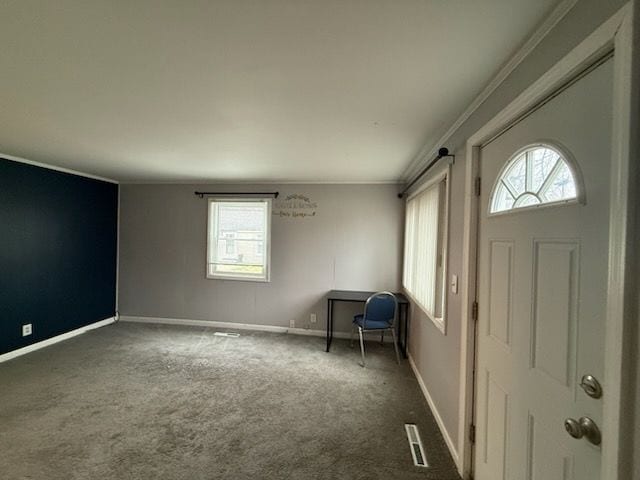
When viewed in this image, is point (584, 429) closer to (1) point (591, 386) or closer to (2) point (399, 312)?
(1) point (591, 386)

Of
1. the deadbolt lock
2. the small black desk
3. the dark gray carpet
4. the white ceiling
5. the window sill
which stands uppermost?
the white ceiling

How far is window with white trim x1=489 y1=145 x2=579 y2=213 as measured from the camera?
40.3 inches

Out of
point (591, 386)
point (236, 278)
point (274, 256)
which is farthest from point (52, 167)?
point (591, 386)

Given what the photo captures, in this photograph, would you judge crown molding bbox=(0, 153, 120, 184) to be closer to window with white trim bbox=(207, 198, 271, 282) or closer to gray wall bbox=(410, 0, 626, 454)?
window with white trim bbox=(207, 198, 271, 282)

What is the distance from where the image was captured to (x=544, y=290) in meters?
1.09

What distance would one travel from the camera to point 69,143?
2695 mm

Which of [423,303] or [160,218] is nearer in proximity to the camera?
A: [423,303]

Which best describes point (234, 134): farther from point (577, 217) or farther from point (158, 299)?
point (158, 299)

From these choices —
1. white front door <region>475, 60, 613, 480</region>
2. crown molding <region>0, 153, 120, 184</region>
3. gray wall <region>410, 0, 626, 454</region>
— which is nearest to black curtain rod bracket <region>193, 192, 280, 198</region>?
crown molding <region>0, 153, 120, 184</region>

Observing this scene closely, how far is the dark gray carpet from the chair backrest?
53cm

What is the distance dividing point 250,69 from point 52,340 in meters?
4.40

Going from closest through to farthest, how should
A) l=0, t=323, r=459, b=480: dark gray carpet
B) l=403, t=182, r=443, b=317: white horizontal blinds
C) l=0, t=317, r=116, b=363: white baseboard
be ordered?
l=0, t=323, r=459, b=480: dark gray carpet → l=403, t=182, r=443, b=317: white horizontal blinds → l=0, t=317, r=116, b=363: white baseboard

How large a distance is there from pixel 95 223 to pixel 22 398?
8.47 ft

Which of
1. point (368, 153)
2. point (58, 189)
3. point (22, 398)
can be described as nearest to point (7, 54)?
point (368, 153)
